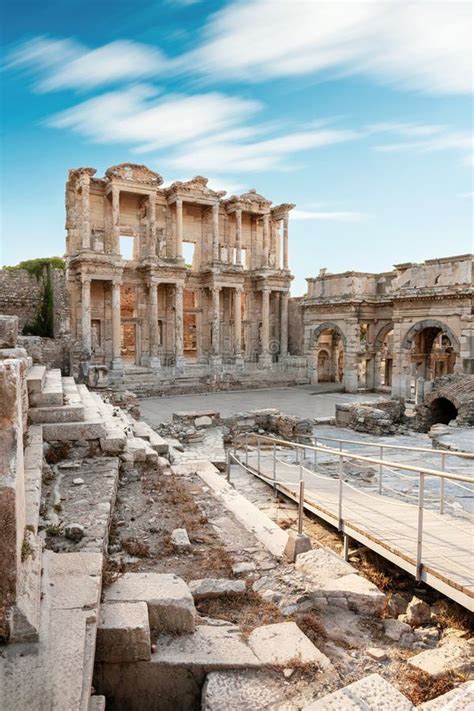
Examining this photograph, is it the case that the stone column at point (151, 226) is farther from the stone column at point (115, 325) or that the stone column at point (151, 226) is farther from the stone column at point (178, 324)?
the stone column at point (115, 325)

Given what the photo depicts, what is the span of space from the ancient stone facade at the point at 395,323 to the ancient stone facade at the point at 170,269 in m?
3.12

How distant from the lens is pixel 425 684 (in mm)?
3600

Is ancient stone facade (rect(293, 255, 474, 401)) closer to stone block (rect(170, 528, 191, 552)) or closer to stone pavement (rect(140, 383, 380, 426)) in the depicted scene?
stone pavement (rect(140, 383, 380, 426))

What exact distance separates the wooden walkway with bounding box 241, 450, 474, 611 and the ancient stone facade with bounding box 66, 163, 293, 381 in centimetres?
1747

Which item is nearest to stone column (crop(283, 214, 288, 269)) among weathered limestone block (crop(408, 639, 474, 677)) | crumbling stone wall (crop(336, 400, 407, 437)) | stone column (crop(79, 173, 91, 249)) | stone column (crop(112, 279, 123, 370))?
stone column (crop(112, 279, 123, 370))

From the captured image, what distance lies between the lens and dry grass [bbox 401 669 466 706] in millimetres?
3490

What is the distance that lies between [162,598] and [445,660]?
2270 millimetres

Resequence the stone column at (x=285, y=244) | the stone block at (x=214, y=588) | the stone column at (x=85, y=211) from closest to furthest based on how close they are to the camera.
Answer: the stone block at (x=214, y=588) < the stone column at (x=85, y=211) < the stone column at (x=285, y=244)

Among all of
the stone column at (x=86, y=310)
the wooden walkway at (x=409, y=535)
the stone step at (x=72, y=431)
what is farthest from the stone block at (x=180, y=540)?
the stone column at (x=86, y=310)

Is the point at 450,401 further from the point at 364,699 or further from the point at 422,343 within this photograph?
the point at 364,699

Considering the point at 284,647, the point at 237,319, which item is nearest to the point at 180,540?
the point at 284,647

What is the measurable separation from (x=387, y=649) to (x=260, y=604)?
1.12 metres

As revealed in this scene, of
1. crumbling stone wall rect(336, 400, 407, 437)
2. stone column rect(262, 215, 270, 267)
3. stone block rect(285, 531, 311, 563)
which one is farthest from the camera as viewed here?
stone column rect(262, 215, 270, 267)

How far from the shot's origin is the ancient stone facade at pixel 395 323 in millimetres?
22250
